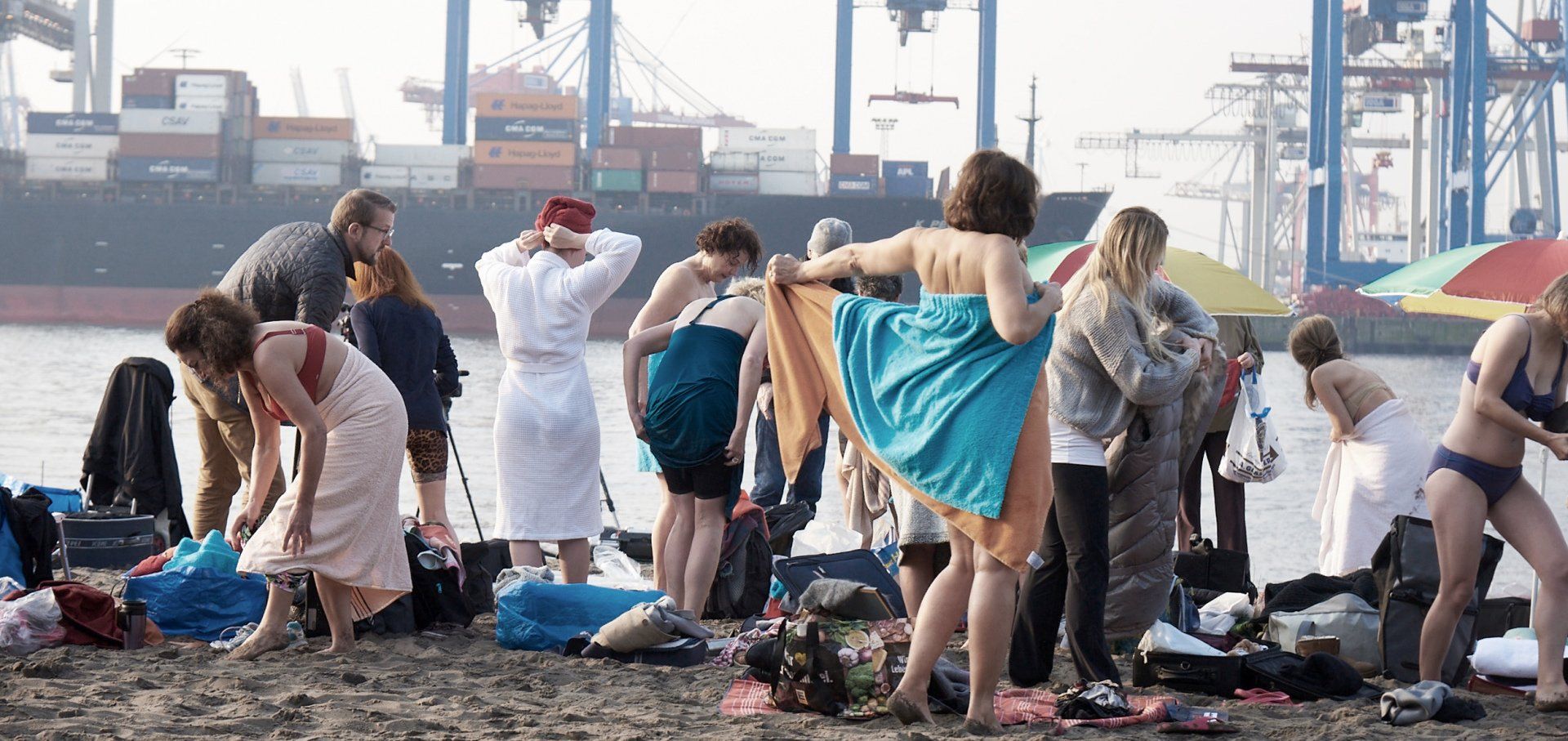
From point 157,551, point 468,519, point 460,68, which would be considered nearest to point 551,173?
point 460,68

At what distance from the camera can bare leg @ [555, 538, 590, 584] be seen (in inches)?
168

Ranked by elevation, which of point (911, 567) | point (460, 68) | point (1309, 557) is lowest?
point (1309, 557)

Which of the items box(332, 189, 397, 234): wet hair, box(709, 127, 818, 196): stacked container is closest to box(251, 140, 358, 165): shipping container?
box(709, 127, 818, 196): stacked container

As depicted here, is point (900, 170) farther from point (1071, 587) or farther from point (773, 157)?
point (1071, 587)

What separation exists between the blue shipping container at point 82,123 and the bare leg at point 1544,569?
41169mm

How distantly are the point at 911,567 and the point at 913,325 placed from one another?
2.40ft

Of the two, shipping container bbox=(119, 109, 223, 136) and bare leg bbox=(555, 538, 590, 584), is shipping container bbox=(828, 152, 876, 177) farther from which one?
bare leg bbox=(555, 538, 590, 584)

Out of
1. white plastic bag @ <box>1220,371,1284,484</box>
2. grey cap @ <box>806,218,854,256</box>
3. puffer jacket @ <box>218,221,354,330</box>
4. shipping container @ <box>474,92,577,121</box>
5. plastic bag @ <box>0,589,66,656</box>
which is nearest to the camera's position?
plastic bag @ <box>0,589,66,656</box>

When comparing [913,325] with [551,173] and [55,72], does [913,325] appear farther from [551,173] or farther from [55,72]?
[55,72]

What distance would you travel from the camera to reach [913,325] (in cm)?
293

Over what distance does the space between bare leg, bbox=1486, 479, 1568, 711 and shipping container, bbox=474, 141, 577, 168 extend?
37.7 meters

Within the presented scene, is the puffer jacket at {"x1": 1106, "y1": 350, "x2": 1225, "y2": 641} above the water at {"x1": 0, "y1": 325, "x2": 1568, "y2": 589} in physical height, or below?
above

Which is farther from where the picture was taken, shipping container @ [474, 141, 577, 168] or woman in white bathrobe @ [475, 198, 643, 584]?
shipping container @ [474, 141, 577, 168]

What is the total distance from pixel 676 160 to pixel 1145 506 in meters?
36.2
